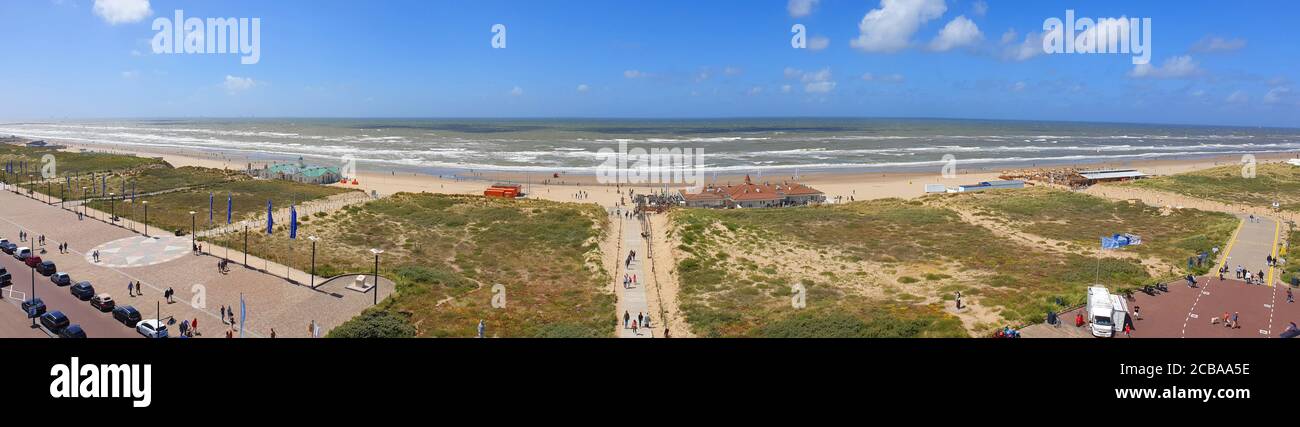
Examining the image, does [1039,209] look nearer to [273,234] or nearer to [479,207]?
[479,207]

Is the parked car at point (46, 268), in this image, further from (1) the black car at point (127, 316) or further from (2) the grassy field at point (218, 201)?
(2) the grassy field at point (218, 201)

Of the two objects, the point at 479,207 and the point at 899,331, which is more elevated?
the point at 479,207

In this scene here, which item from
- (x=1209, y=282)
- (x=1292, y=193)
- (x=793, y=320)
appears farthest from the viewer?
(x=1292, y=193)

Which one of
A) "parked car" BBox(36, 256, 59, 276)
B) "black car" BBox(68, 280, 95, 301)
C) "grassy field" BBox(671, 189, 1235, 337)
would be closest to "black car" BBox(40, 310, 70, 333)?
"black car" BBox(68, 280, 95, 301)

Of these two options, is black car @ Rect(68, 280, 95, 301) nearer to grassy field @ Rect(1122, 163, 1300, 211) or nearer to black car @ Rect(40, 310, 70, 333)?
black car @ Rect(40, 310, 70, 333)
